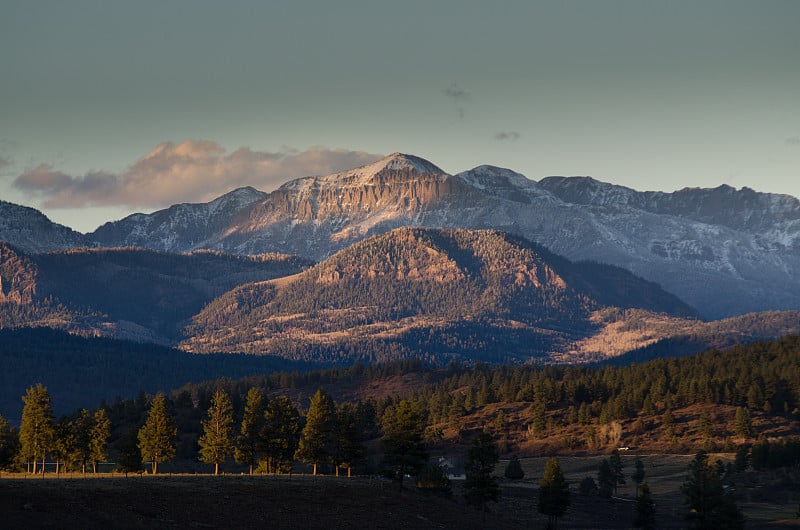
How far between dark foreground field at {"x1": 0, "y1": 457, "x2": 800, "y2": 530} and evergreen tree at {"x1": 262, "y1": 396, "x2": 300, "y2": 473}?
18549mm

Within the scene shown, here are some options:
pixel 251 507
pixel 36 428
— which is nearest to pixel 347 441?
pixel 251 507

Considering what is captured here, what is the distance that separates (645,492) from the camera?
558 feet

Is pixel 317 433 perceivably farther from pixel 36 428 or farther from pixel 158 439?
pixel 36 428

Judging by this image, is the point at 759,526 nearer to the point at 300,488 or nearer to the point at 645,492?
the point at 645,492

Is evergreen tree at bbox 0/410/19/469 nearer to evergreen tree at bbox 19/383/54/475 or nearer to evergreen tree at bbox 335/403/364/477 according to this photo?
evergreen tree at bbox 19/383/54/475

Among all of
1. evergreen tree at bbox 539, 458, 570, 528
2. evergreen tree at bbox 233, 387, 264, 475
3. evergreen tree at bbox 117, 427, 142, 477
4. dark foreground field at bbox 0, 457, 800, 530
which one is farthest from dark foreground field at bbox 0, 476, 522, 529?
evergreen tree at bbox 117, 427, 142, 477

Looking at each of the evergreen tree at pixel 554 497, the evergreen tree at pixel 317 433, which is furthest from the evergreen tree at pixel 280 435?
the evergreen tree at pixel 554 497

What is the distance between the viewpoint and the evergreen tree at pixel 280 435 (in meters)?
174

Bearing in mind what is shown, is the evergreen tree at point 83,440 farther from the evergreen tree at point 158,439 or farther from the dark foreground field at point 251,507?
the dark foreground field at point 251,507

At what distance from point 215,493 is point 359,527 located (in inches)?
633

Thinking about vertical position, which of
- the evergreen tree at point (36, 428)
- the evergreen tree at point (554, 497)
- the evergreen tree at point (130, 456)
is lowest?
the evergreen tree at point (554, 497)

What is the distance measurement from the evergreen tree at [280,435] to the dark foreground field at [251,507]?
18549 millimetres

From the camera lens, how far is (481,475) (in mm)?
157500

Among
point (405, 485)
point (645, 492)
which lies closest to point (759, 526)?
point (645, 492)
